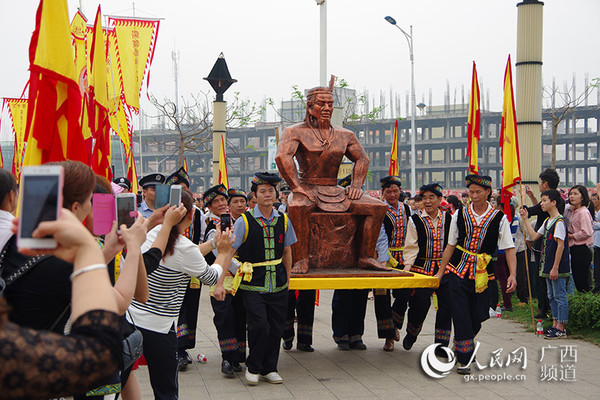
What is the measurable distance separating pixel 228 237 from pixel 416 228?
3278mm

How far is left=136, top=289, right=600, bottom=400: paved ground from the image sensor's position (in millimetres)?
5477

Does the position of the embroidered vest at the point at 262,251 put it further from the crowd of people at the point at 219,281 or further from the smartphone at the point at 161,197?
the smartphone at the point at 161,197

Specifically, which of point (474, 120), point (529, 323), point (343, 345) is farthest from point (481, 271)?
point (474, 120)

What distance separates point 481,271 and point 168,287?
10.1ft

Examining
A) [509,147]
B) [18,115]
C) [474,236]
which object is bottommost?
[474,236]

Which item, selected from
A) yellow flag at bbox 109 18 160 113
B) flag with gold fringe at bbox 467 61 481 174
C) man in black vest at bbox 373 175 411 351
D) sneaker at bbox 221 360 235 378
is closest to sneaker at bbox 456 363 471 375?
man in black vest at bbox 373 175 411 351

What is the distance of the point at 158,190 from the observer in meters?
3.50

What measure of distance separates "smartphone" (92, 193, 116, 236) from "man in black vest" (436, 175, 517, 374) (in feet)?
13.5

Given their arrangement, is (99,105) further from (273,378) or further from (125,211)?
(125,211)

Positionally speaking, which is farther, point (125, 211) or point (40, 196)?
point (125, 211)

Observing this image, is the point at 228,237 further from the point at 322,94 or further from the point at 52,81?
the point at 322,94

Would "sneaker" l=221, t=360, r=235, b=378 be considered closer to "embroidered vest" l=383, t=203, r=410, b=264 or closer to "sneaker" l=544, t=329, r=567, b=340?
"embroidered vest" l=383, t=203, r=410, b=264

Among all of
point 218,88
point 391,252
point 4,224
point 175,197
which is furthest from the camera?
point 218,88

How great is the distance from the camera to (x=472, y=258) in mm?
6074
